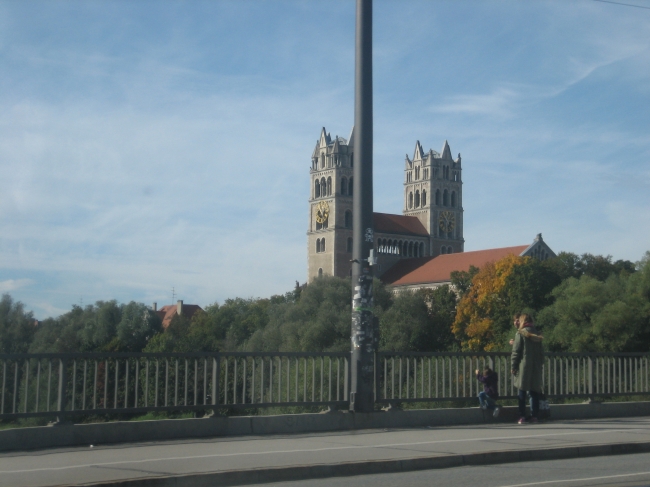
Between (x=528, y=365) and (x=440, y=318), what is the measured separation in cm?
8810

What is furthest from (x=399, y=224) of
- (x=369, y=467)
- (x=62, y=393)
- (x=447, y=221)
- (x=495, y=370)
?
(x=369, y=467)

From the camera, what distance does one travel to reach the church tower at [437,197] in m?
160

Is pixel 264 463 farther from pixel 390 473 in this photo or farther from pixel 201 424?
pixel 201 424

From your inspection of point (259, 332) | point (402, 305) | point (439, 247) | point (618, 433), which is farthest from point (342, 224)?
point (618, 433)

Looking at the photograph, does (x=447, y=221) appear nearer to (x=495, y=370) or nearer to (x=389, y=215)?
(x=389, y=215)

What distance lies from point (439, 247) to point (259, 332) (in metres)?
80.5

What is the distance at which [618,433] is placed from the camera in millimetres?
13328

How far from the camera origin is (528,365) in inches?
569

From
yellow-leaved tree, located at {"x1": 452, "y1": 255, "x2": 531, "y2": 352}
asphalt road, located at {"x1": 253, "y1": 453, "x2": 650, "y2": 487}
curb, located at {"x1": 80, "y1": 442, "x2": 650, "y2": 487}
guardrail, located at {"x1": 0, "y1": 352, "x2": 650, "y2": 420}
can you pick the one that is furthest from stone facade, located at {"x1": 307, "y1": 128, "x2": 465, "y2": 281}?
asphalt road, located at {"x1": 253, "y1": 453, "x2": 650, "y2": 487}

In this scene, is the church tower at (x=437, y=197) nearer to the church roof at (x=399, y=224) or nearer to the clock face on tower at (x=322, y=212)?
the church roof at (x=399, y=224)

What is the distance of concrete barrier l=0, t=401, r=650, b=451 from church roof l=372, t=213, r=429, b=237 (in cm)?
13360

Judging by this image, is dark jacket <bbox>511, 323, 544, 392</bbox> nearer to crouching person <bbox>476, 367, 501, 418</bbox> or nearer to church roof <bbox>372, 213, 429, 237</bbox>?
crouching person <bbox>476, 367, 501, 418</bbox>

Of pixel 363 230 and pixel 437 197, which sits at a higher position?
pixel 437 197

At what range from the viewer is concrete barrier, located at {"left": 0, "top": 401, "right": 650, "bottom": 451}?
11.0 m
